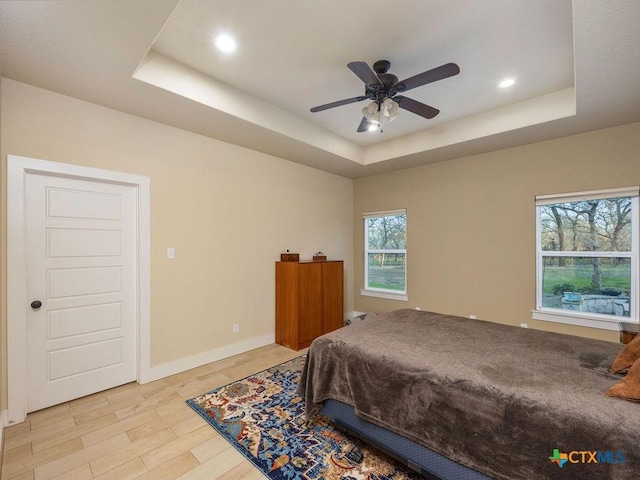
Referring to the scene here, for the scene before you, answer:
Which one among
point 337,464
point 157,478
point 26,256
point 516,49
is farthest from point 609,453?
point 26,256

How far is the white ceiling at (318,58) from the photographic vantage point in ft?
5.91

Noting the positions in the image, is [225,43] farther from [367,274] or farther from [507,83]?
[367,274]

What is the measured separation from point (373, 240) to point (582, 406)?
4.16 m

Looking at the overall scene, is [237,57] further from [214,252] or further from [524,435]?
[524,435]

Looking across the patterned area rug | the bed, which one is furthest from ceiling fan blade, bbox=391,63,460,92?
the patterned area rug

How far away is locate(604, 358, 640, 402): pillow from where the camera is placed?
1345mm

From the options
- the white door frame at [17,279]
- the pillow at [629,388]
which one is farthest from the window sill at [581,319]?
the white door frame at [17,279]

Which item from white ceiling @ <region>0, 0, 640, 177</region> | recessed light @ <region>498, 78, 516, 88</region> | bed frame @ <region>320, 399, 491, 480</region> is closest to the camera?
bed frame @ <region>320, 399, 491, 480</region>

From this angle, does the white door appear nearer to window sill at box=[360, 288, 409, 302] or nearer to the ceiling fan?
the ceiling fan

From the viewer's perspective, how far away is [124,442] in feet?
6.86

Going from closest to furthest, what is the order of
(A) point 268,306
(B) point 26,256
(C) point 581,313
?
(B) point 26,256
(C) point 581,313
(A) point 268,306

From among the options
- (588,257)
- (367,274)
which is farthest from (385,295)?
(588,257)

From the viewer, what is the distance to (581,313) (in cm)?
335

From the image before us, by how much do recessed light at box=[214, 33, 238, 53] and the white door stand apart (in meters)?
1.70
